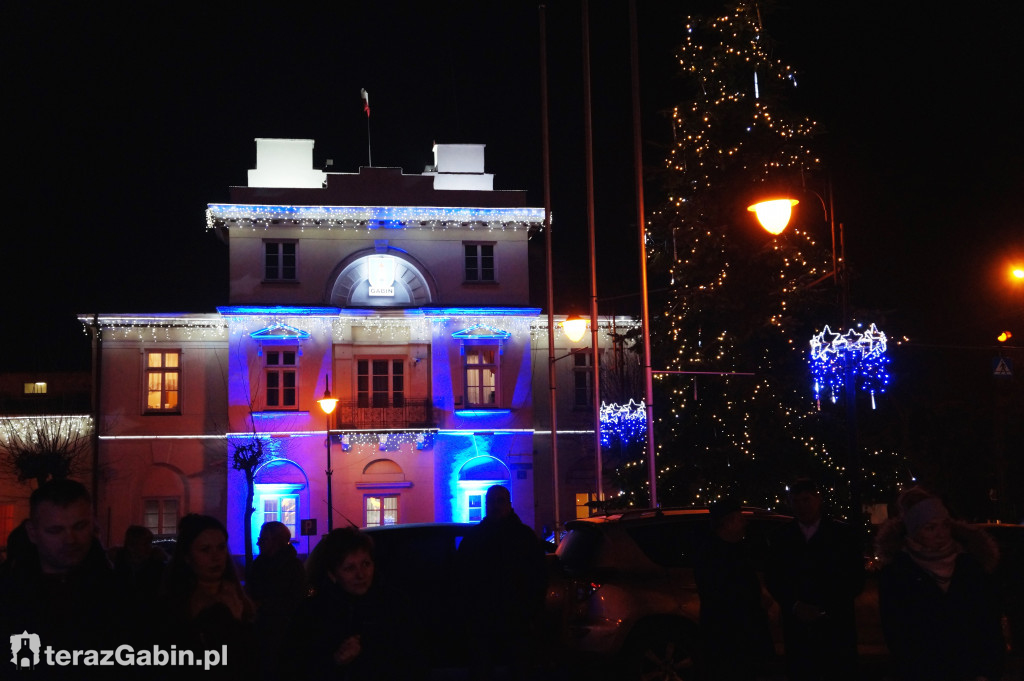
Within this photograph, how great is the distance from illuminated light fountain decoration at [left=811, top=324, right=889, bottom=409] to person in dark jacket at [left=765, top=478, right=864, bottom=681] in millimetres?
8589

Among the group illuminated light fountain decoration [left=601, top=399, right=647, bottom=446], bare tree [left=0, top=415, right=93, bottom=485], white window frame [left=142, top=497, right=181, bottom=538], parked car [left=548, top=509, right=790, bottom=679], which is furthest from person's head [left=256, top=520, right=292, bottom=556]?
bare tree [left=0, top=415, right=93, bottom=485]

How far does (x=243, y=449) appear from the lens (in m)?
36.8

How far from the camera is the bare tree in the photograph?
38344mm

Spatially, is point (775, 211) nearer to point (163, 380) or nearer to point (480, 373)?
point (480, 373)

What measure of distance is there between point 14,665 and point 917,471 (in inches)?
1368

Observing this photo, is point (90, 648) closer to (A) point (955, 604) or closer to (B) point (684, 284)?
(A) point (955, 604)

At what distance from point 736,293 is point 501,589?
14.7 m

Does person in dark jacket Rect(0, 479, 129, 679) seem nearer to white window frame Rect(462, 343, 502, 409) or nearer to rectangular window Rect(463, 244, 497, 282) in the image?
white window frame Rect(462, 343, 502, 409)

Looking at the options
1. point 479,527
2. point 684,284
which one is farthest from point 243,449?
point 479,527

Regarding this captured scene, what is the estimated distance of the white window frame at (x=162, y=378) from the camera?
129ft

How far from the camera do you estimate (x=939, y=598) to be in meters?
5.96

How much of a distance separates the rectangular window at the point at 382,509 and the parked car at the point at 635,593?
2812 cm

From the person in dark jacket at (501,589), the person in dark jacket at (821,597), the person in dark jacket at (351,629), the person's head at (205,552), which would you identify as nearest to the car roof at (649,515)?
the person in dark jacket at (501,589)

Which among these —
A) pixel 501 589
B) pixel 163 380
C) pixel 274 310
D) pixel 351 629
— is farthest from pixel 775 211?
pixel 163 380
